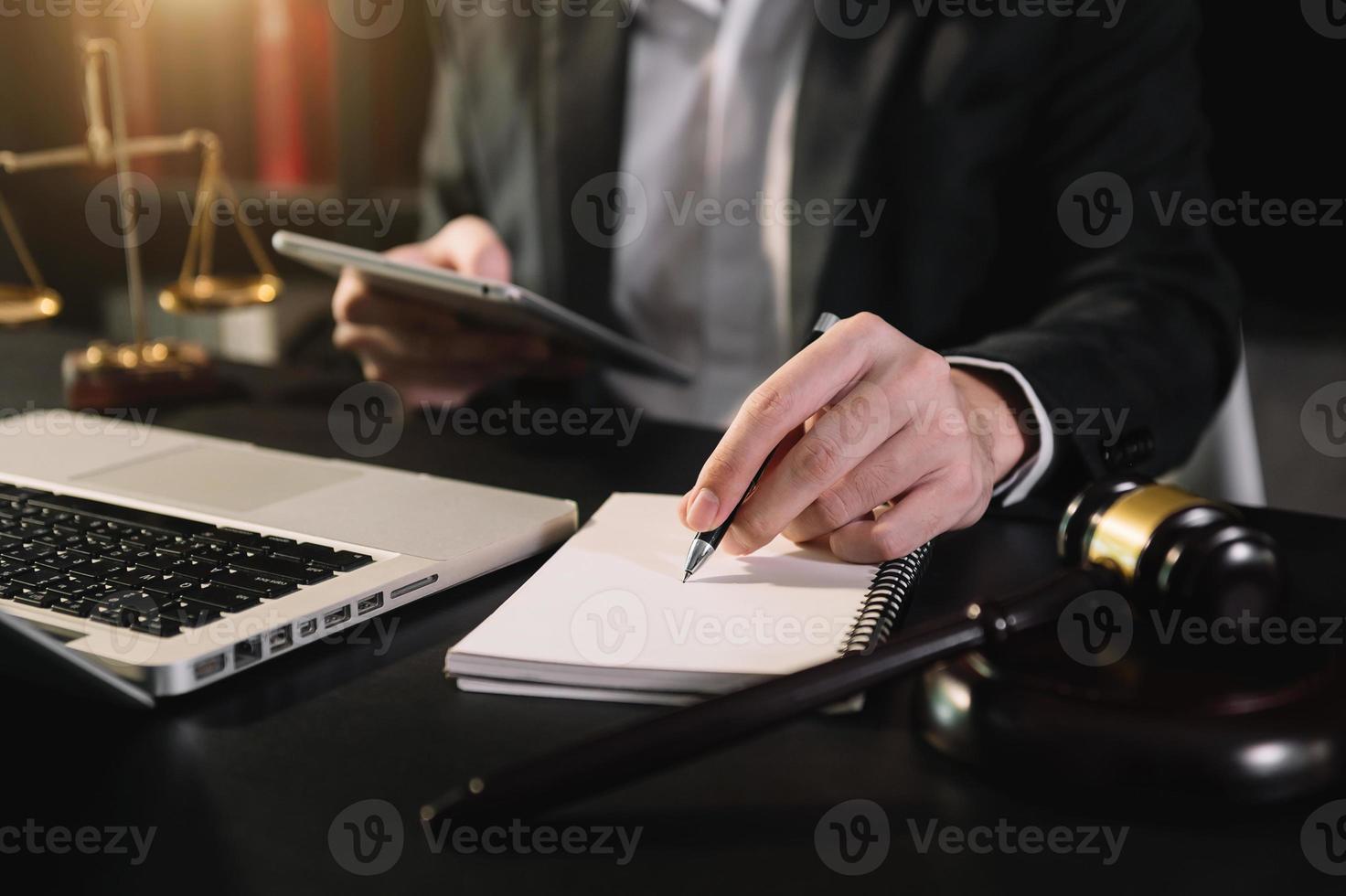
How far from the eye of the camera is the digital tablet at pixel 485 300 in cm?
98

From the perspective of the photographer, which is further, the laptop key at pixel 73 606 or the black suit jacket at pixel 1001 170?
the black suit jacket at pixel 1001 170

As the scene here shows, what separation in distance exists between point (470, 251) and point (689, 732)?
1.05 m

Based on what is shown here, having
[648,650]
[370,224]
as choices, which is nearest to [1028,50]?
[648,650]

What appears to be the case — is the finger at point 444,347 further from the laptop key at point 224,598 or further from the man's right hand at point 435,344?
the laptop key at point 224,598

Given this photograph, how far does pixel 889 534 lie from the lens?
2.51 feet

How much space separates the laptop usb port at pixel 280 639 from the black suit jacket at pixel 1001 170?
Answer: 0.82 meters

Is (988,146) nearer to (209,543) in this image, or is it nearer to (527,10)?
(527,10)

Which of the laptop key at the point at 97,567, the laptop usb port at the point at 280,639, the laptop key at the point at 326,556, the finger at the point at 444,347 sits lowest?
the finger at the point at 444,347

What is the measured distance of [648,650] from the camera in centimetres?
62

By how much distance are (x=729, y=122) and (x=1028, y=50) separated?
0.44 m

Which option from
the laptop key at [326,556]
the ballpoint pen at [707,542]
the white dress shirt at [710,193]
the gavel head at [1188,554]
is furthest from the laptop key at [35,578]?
the white dress shirt at [710,193]

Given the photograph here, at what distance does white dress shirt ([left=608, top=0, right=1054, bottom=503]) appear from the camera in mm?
1689

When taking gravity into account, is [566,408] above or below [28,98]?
below

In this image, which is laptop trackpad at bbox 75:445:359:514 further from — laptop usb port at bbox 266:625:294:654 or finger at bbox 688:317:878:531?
finger at bbox 688:317:878:531
